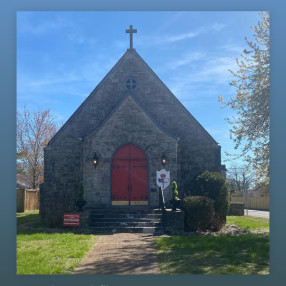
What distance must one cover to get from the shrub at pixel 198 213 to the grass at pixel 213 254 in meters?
0.99

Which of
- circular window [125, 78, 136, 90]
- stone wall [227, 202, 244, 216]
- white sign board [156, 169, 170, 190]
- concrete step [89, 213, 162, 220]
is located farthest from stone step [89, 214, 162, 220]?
stone wall [227, 202, 244, 216]

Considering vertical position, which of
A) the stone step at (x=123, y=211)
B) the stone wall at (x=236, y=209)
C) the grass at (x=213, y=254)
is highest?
the stone step at (x=123, y=211)

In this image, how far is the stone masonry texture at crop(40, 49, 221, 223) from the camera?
13.5 metres

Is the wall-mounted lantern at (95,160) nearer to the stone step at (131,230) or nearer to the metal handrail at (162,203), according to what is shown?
the metal handrail at (162,203)

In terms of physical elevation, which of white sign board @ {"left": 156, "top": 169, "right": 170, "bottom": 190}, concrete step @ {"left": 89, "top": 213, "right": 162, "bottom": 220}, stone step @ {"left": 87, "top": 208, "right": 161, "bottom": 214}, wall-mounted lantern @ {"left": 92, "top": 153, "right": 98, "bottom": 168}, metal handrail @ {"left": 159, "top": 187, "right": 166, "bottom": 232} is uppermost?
wall-mounted lantern @ {"left": 92, "top": 153, "right": 98, "bottom": 168}

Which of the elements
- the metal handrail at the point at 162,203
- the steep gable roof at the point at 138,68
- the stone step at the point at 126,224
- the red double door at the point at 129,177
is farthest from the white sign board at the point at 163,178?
the steep gable roof at the point at 138,68

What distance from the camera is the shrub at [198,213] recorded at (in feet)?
38.0

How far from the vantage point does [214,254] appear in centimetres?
833

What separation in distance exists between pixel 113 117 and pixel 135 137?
1079 millimetres

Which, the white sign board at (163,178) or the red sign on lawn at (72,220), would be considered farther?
the white sign board at (163,178)

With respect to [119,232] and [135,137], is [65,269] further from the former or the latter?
[135,137]

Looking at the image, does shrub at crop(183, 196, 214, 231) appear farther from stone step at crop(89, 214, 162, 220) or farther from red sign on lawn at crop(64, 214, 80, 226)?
red sign on lawn at crop(64, 214, 80, 226)

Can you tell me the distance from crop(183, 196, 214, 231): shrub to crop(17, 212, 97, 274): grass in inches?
117
